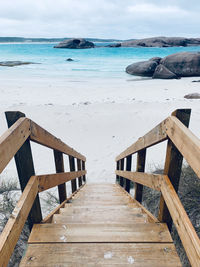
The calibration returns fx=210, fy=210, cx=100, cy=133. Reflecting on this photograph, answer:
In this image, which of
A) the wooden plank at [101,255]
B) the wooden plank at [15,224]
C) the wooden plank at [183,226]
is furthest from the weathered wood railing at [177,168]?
the wooden plank at [15,224]

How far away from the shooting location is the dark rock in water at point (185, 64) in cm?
2391

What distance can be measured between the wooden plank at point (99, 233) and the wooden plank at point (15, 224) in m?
0.33

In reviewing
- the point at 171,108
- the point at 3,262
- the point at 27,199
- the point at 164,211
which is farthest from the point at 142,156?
the point at 171,108

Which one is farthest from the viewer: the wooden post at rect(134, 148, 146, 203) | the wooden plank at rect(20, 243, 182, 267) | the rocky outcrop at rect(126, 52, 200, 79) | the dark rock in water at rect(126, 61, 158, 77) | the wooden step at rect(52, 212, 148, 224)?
the dark rock in water at rect(126, 61, 158, 77)

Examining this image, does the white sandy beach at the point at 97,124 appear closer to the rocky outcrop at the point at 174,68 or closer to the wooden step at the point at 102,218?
the wooden step at the point at 102,218

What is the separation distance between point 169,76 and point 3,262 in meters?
23.9

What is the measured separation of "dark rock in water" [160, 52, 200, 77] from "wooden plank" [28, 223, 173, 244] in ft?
83.0

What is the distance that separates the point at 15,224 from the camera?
1.27 m

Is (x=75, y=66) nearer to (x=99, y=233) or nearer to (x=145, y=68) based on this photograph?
(x=145, y=68)

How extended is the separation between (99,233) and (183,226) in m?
0.75

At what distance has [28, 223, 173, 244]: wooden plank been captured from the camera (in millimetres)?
1648

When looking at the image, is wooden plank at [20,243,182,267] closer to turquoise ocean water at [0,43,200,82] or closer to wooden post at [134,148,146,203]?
wooden post at [134,148,146,203]

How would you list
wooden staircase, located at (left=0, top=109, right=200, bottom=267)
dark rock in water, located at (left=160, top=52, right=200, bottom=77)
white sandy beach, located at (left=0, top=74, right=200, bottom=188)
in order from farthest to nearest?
dark rock in water, located at (left=160, top=52, right=200, bottom=77) < white sandy beach, located at (left=0, top=74, right=200, bottom=188) < wooden staircase, located at (left=0, top=109, right=200, bottom=267)

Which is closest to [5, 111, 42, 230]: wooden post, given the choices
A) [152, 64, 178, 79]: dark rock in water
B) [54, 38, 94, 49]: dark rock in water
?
[152, 64, 178, 79]: dark rock in water
